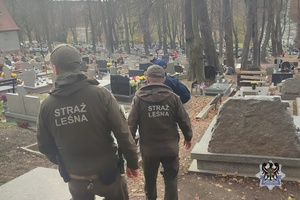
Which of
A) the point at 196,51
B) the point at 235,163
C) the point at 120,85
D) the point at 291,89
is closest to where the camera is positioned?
the point at 235,163

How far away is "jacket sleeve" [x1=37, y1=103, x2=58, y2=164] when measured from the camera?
293 centimetres

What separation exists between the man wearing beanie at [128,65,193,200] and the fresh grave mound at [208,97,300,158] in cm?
156

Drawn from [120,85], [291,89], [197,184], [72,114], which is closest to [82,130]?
[72,114]

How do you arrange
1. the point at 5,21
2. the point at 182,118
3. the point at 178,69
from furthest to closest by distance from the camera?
the point at 5,21, the point at 178,69, the point at 182,118

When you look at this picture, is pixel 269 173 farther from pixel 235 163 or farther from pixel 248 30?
pixel 248 30

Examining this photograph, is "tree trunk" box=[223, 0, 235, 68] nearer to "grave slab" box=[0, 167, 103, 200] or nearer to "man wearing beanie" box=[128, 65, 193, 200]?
"man wearing beanie" box=[128, 65, 193, 200]

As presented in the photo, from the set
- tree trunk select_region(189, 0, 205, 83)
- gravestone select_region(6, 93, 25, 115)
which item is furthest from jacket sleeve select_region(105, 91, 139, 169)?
tree trunk select_region(189, 0, 205, 83)

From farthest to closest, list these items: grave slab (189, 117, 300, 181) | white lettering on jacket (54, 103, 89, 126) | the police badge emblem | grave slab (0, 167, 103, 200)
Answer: grave slab (189, 117, 300, 181) < the police badge emblem < grave slab (0, 167, 103, 200) < white lettering on jacket (54, 103, 89, 126)

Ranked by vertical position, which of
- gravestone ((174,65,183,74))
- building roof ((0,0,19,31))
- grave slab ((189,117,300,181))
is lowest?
grave slab ((189,117,300,181))

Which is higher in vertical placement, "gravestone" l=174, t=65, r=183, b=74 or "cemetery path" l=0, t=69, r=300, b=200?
"gravestone" l=174, t=65, r=183, b=74

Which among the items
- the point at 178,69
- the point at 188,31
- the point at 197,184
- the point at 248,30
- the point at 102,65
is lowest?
the point at 197,184

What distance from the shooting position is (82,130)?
280 cm

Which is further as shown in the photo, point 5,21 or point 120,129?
point 5,21

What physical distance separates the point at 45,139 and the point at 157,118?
1.39m
